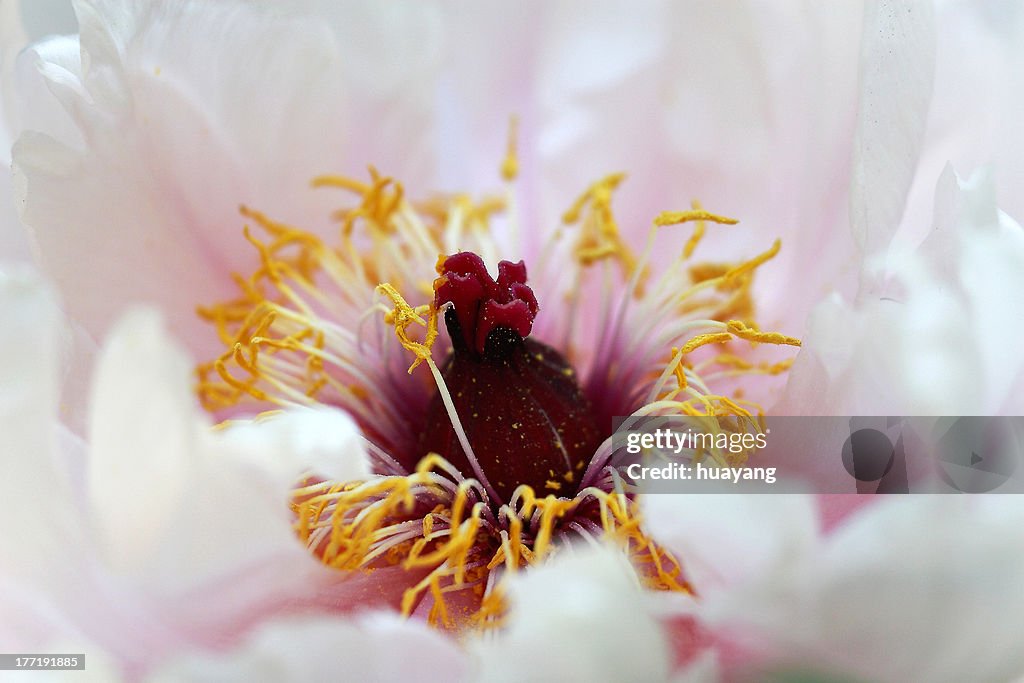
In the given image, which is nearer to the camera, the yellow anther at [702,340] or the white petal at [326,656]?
the white petal at [326,656]

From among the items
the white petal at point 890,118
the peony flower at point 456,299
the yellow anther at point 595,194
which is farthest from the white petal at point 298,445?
the yellow anther at point 595,194

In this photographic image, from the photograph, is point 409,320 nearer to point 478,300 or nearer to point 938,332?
point 478,300

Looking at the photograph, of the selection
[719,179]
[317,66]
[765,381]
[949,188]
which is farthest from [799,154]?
[317,66]

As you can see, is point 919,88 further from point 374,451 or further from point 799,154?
point 374,451


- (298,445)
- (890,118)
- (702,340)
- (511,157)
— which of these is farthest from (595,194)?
(298,445)

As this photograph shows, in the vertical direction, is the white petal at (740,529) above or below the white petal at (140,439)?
below

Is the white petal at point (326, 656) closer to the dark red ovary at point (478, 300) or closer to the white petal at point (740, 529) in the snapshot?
the white petal at point (740, 529)

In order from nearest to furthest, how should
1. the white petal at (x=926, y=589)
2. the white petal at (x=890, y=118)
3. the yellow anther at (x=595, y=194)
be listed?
the white petal at (x=926, y=589)
the white petal at (x=890, y=118)
the yellow anther at (x=595, y=194)

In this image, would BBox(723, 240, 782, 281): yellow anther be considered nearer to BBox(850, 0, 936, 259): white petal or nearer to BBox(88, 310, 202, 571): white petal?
BBox(850, 0, 936, 259): white petal
